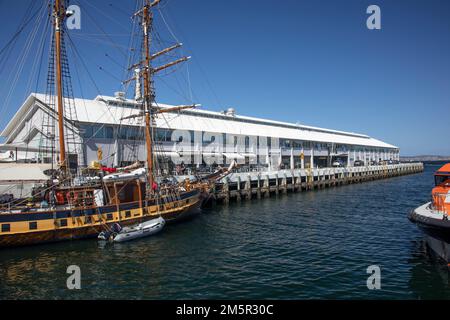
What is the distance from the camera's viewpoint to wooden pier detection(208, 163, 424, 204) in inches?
1602

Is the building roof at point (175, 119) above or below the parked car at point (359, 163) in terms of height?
above

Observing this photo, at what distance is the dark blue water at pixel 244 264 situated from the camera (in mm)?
12898

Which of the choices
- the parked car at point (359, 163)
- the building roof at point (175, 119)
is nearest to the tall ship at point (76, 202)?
the building roof at point (175, 119)

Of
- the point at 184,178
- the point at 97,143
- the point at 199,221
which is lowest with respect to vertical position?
the point at 199,221

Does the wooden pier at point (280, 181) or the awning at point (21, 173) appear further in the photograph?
the wooden pier at point (280, 181)

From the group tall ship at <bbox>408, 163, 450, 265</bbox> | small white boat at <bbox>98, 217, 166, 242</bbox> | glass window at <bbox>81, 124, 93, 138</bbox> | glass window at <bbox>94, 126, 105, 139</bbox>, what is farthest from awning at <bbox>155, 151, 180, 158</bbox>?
tall ship at <bbox>408, 163, 450, 265</bbox>

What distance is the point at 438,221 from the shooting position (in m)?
13.8

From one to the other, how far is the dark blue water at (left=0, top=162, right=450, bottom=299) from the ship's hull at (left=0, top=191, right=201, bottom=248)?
0.90 metres

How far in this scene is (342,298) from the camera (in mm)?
11984

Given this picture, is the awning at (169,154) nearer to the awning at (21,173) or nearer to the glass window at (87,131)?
the glass window at (87,131)

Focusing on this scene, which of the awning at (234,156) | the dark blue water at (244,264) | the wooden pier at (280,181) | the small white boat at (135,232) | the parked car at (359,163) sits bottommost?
the dark blue water at (244,264)
